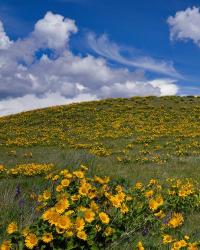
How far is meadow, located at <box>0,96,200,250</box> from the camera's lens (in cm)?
627

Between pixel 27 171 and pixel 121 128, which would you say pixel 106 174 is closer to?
pixel 27 171

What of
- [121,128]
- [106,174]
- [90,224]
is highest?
[121,128]

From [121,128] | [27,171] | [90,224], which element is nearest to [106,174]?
[27,171]

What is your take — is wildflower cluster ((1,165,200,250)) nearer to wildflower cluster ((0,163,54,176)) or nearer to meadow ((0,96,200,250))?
meadow ((0,96,200,250))

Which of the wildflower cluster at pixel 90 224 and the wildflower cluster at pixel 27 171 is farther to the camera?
the wildflower cluster at pixel 27 171

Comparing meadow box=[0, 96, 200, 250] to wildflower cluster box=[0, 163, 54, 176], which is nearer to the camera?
meadow box=[0, 96, 200, 250]

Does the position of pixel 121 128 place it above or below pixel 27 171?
above

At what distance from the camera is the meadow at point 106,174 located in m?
6.27

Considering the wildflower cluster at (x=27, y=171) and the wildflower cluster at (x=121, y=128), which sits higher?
the wildflower cluster at (x=121, y=128)

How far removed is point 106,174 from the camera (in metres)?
15.7

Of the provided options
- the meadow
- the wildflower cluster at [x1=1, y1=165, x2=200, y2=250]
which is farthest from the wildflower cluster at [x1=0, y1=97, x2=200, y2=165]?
the wildflower cluster at [x1=1, y1=165, x2=200, y2=250]

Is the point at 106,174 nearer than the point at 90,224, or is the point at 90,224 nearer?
the point at 90,224

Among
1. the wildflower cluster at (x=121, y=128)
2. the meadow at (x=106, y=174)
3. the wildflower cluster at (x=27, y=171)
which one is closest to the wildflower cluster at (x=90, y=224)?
the meadow at (x=106, y=174)

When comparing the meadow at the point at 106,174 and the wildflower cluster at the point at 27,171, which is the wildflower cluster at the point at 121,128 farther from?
the wildflower cluster at the point at 27,171
